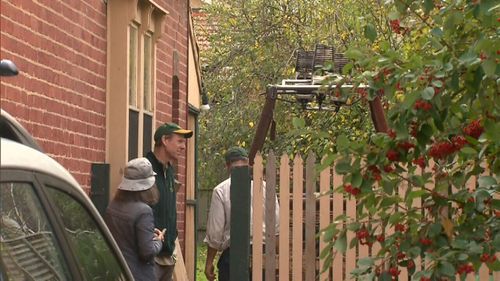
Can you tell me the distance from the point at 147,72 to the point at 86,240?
7.40 m

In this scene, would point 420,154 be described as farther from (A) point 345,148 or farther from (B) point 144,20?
(B) point 144,20

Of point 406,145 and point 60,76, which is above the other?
point 60,76

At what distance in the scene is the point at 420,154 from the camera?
607 centimetres

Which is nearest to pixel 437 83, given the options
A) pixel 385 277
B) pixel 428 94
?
pixel 428 94

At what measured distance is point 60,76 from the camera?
9.42 metres

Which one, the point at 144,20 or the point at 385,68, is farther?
the point at 144,20

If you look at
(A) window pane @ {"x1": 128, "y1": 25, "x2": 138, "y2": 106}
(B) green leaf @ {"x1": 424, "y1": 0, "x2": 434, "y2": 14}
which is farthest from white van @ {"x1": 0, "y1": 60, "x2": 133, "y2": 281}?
(A) window pane @ {"x1": 128, "y1": 25, "x2": 138, "y2": 106}

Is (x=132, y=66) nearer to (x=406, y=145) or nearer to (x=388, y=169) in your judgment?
(x=388, y=169)

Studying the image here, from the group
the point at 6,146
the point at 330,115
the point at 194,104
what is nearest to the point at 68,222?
the point at 6,146

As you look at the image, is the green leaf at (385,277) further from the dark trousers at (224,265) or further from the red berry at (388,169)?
the dark trousers at (224,265)

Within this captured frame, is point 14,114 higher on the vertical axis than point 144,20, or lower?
lower

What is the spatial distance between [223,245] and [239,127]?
12518mm

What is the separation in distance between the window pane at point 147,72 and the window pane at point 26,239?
7784 millimetres

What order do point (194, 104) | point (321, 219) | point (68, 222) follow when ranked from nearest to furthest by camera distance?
point (68, 222) → point (321, 219) → point (194, 104)
